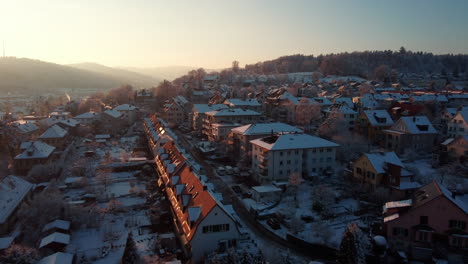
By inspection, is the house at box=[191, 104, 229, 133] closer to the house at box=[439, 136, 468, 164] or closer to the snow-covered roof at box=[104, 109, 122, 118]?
the snow-covered roof at box=[104, 109, 122, 118]

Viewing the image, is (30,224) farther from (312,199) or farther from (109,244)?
(312,199)

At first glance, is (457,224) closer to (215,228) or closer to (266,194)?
(266,194)

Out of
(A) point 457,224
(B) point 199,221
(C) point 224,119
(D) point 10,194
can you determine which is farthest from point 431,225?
(C) point 224,119

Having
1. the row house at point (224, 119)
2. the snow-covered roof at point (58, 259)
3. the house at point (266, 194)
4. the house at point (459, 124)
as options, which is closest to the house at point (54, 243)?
the snow-covered roof at point (58, 259)

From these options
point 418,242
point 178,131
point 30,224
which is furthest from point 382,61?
point 30,224

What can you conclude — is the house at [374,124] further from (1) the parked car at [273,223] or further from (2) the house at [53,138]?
(2) the house at [53,138]

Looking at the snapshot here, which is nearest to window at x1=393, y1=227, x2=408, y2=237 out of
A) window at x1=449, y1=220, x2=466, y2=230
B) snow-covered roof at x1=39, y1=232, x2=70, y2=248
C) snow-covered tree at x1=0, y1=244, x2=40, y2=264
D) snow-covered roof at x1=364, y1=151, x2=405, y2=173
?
window at x1=449, y1=220, x2=466, y2=230
